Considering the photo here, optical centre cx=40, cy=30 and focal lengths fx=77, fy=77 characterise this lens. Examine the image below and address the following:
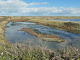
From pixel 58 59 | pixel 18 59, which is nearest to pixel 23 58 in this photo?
pixel 18 59

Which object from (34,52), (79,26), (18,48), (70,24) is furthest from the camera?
(70,24)

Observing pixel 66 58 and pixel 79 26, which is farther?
pixel 79 26

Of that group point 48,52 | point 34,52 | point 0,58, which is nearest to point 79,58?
point 48,52

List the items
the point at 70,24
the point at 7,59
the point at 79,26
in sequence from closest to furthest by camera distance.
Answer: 1. the point at 7,59
2. the point at 79,26
3. the point at 70,24

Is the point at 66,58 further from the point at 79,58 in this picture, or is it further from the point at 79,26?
the point at 79,26

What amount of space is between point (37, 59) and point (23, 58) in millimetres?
1291

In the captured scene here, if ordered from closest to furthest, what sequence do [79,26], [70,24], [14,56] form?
[14,56] < [79,26] < [70,24]

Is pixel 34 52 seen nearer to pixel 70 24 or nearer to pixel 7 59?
pixel 7 59

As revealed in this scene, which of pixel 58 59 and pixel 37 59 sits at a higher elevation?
pixel 58 59

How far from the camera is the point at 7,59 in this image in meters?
6.83

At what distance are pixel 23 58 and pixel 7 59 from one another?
1398mm

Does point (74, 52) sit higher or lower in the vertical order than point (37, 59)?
higher

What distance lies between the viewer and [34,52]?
7.91 meters

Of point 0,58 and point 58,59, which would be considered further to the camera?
point 0,58
